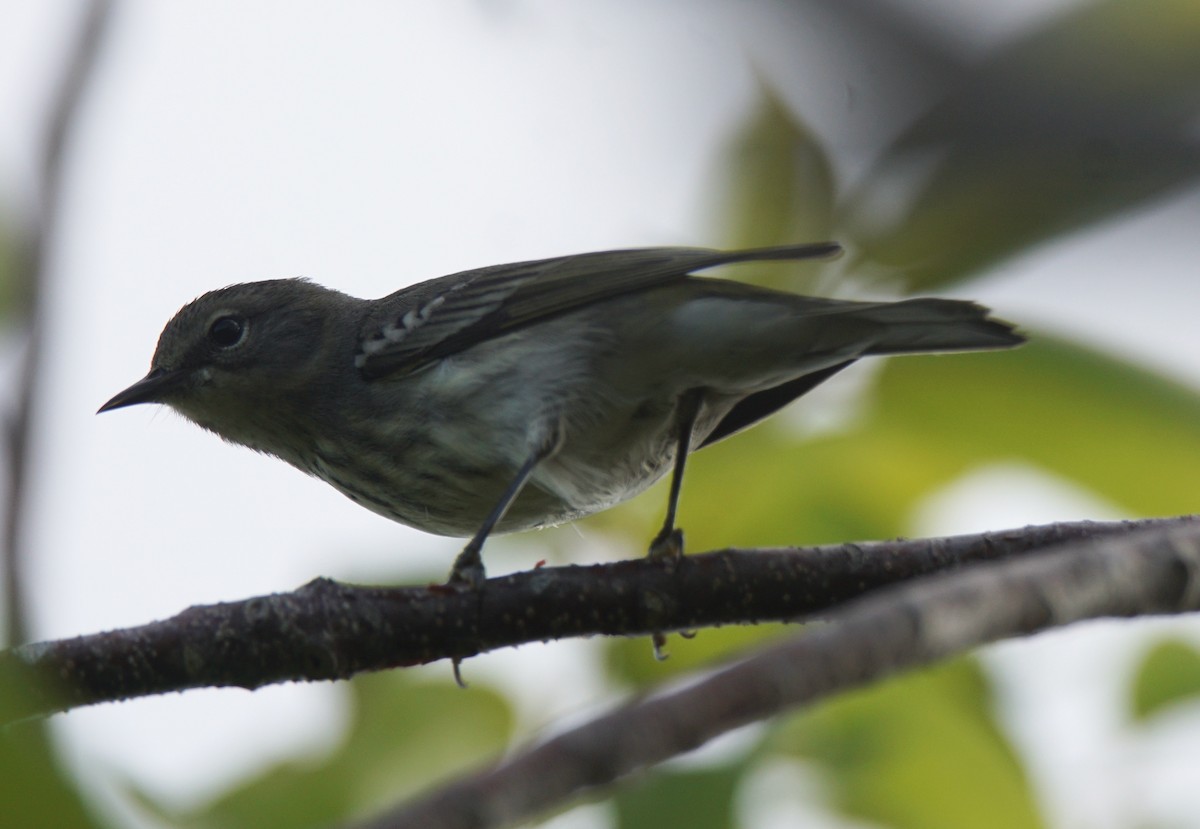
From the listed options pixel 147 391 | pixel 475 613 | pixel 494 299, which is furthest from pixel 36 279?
pixel 147 391

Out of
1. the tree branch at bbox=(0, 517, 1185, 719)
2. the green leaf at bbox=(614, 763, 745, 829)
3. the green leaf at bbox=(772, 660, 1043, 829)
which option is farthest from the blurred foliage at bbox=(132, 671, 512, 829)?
the green leaf at bbox=(772, 660, 1043, 829)

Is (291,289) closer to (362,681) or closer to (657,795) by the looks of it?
(362,681)

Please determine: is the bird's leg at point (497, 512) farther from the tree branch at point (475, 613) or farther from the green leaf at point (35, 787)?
the green leaf at point (35, 787)

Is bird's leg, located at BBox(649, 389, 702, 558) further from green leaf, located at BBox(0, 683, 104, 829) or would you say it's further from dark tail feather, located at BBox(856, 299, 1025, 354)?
green leaf, located at BBox(0, 683, 104, 829)

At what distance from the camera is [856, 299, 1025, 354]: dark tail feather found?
3.41 metres

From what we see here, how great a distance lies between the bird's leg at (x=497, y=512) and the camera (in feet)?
12.1

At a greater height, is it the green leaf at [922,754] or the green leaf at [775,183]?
the green leaf at [775,183]

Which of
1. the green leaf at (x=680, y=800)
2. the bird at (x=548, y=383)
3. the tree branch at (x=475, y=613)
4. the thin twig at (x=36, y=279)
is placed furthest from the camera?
the bird at (x=548, y=383)

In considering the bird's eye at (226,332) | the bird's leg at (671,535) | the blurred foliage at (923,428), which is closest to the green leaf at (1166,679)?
the blurred foliage at (923,428)

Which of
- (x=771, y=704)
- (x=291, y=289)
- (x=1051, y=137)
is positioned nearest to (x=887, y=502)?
(x=1051, y=137)

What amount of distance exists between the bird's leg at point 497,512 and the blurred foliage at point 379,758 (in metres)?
0.36

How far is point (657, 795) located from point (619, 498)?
1731 mm

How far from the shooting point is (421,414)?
15.6 feet

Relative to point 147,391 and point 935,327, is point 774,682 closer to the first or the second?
point 935,327
